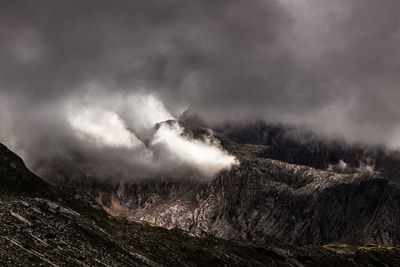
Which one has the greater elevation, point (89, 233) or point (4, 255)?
point (89, 233)

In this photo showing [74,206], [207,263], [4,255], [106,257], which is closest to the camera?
[4,255]

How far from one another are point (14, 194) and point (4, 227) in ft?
106

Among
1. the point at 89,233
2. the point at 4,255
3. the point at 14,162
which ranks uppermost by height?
the point at 14,162

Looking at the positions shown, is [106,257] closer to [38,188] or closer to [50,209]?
[50,209]

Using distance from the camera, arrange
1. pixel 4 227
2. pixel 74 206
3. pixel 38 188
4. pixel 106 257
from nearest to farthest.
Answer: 1. pixel 4 227
2. pixel 106 257
3. pixel 38 188
4. pixel 74 206

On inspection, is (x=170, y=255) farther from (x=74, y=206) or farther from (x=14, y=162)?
(x=14, y=162)

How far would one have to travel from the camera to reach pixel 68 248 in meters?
117

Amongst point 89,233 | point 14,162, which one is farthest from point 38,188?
point 89,233

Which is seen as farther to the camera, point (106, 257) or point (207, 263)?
point (207, 263)

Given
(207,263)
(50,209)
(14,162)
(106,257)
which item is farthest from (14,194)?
(207,263)

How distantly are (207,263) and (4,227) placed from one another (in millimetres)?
110488

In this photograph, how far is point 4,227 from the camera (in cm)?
10688

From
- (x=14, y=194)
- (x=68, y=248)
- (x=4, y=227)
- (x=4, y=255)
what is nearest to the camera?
(x=4, y=255)

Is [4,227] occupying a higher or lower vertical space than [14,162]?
lower
